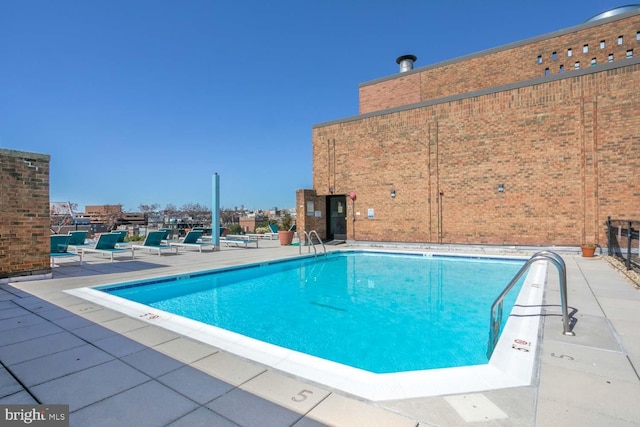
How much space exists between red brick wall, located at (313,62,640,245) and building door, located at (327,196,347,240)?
1.21 metres

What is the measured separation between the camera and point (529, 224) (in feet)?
36.9

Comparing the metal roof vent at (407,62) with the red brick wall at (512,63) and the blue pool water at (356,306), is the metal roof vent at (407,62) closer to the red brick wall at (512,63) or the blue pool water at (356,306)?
the red brick wall at (512,63)

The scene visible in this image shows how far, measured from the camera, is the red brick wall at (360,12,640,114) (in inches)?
580

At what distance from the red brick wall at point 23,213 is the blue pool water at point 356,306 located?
2.25m

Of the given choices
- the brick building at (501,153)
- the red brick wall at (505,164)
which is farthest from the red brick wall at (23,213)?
the red brick wall at (505,164)

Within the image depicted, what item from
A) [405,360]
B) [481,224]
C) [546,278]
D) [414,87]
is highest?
[414,87]

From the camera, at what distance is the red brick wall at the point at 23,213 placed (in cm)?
625

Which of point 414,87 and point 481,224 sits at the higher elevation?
point 414,87

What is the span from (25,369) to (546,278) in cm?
819

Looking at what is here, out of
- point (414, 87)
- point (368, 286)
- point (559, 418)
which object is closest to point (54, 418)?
point (559, 418)

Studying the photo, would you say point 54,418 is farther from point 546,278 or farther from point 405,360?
point 546,278

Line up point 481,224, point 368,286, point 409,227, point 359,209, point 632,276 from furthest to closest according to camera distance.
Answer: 1. point 359,209
2. point 409,227
3. point 481,224
4. point 368,286
5. point 632,276

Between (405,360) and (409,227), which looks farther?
(409,227)

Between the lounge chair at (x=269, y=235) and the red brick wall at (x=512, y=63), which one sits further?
the lounge chair at (x=269, y=235)
